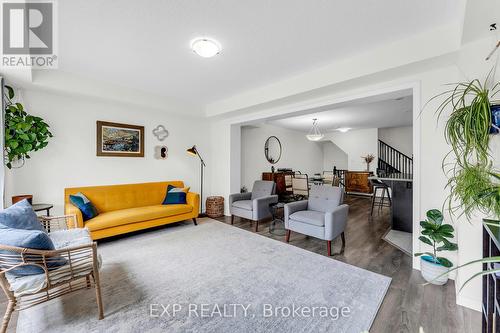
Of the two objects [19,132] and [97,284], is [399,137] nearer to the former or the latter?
[97,284]

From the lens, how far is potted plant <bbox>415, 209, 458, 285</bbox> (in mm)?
2027

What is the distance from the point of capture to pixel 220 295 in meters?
1.95

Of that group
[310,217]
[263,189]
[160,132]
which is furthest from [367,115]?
[160,132]

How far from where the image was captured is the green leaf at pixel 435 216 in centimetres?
211

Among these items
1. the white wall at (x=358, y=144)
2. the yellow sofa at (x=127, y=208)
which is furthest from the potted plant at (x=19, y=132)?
the white wall at (x=358, y=144)

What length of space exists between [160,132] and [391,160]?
7.52 m

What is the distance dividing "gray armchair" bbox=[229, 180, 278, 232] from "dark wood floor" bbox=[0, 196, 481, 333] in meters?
0.51

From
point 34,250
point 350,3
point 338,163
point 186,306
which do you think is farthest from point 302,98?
point 338,163

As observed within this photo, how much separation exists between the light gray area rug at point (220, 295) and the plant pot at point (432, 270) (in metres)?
0.37

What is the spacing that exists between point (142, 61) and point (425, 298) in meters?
4.01

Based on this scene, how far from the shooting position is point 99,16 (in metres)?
1.88

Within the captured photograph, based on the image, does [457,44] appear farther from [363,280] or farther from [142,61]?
[142,61]

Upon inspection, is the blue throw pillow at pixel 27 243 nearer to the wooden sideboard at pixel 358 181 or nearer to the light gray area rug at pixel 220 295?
the light gray area rug at pixel 220 295

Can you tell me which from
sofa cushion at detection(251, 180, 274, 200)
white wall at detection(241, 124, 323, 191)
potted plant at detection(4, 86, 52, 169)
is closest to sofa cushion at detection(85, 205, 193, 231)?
potted plant at detection(4, 86, 52, 169)
